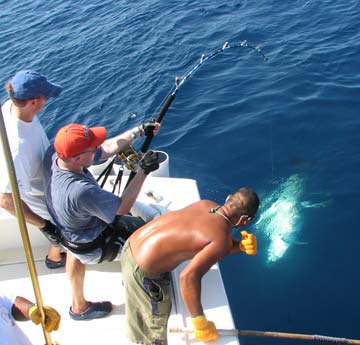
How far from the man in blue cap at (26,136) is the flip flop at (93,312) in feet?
2.85

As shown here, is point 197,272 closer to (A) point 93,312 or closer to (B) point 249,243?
(B) point 249,243

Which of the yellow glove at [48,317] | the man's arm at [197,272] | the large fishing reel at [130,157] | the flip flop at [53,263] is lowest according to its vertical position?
the flip flop at [53,263]

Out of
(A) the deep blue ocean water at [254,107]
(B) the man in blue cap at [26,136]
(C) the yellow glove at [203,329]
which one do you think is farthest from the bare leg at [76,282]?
(A) the deep blue ocean water at [254,107]

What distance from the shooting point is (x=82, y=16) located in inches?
616

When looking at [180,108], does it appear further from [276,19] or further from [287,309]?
[287,309]

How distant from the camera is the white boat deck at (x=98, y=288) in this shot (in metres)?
4.23

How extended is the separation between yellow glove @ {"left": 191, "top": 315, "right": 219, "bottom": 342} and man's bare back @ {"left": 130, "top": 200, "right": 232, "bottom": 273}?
1.63 feet

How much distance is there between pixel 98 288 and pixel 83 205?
1.40 metres

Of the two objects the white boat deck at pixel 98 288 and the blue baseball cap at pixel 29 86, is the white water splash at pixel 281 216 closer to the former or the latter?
the white boat deck at pixel 98 288

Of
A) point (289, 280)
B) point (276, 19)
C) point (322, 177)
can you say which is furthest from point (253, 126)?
point (276, 19)

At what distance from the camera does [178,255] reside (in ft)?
12.8

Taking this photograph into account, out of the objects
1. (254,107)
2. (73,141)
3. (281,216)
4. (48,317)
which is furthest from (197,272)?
(254,107)

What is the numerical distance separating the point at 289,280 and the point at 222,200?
191 centimetres

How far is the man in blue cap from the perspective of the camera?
158 inches
